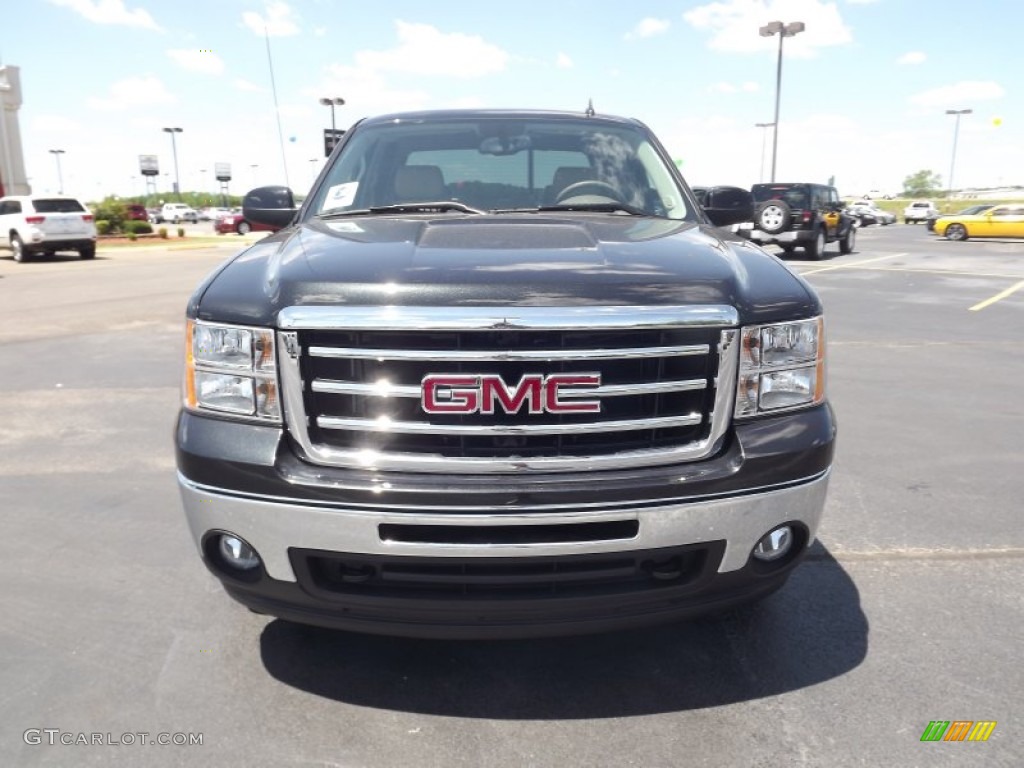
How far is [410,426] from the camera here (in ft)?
7.37

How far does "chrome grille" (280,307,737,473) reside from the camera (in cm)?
218

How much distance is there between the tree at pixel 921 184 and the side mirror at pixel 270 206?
154278 mm

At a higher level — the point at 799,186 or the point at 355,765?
the point at 799,186

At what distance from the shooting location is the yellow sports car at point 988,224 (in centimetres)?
3139

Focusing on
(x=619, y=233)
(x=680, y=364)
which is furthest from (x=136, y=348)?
(x=680, y=364)

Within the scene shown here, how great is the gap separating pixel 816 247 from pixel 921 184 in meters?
142

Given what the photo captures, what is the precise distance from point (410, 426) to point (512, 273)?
0.52 m

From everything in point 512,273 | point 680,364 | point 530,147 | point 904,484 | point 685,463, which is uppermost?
point 530,147

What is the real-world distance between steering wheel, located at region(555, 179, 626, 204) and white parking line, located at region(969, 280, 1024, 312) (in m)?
9.92

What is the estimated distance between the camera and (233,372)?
2332 millimetres

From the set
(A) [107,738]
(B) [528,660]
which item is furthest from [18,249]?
(B) [528,660]

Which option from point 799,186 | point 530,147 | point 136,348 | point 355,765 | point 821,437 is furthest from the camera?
point 799,186

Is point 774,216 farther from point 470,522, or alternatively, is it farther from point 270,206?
point 470,522

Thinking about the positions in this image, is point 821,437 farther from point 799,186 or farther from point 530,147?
point 799,186
